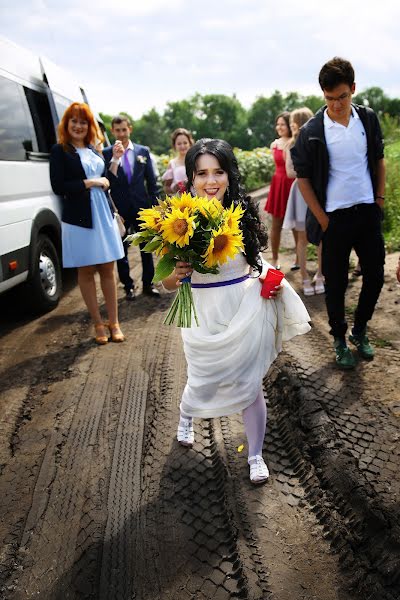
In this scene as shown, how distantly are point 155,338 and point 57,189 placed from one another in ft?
5.49

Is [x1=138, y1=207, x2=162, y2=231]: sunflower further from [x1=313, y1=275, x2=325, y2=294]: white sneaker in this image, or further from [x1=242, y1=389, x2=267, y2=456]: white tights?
[x1=313, y1=275, x2=325, y2=294]: white sneaker

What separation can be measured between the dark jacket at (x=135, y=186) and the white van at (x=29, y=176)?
2.88 ft

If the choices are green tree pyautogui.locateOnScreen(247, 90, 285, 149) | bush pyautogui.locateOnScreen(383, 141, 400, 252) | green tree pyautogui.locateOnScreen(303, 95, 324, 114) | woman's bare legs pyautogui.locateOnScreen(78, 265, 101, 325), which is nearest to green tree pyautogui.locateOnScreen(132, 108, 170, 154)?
green tree pyautogui.locateOnScreen(247, 90, 285, 149)

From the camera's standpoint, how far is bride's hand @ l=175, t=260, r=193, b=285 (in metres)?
2.30

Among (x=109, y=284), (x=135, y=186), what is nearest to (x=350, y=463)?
(x=109, y=284)

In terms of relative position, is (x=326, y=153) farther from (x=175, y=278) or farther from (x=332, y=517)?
(x=332, y=517)

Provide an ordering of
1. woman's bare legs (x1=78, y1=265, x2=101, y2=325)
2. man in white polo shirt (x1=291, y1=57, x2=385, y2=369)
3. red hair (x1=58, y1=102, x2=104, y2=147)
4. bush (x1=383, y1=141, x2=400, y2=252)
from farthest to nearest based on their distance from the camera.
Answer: bush (x1=383, y1=141, x2=400, y2=252) < woman's bare legs (x1=78, y1=265, x2=101, y2=325) < red hair (x1=58, y1=102, x2=104, y2=147) < man in white polo shirt (x1=291, y1=57, x2=385, y2=369)

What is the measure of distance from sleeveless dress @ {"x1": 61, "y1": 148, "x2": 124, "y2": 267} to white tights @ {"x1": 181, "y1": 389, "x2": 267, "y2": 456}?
2456 mm

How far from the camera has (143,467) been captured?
9.33 ft

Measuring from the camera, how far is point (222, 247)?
86.4 inches

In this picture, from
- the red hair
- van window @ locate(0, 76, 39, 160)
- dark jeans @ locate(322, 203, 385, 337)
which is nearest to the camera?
dark jeans @ locate(322, 203, 385, 337)

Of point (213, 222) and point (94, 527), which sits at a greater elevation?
point (213, 222)

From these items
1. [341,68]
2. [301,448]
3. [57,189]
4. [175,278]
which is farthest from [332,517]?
[57,189]

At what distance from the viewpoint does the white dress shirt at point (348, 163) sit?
11.2 feet
